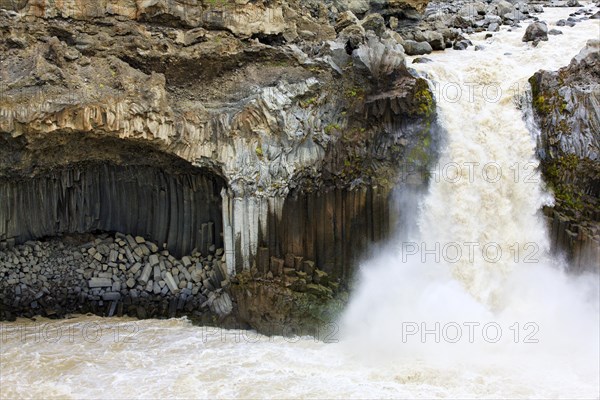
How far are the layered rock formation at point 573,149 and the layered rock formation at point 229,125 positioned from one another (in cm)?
308

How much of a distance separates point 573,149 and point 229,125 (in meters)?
8.50

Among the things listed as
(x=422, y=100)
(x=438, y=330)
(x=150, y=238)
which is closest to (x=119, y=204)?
(x=150, y=238)

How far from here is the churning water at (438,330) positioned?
12289mm

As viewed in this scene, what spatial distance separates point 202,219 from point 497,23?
568 inches

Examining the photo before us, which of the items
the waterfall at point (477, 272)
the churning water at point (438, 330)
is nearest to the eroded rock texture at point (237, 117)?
the waterfall at point (477, 272)

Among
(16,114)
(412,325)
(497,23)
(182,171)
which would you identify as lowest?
(412,325)

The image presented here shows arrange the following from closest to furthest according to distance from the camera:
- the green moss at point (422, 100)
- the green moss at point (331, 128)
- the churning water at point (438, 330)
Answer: the churning water at point (438, 330) → the green moss at point (331, 128) → the green moss at point (422, 100)

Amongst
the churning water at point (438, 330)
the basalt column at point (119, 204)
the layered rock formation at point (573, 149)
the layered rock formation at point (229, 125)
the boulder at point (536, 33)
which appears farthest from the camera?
the boulder at point (536, 33)

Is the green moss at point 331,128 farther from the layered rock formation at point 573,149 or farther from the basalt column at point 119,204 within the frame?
the layered rock formation at point 573,149

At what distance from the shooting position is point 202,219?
17.0 meters

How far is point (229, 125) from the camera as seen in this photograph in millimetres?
15109

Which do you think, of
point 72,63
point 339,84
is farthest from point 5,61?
point 339,84

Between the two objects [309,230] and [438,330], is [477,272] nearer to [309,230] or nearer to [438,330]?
[438,330]

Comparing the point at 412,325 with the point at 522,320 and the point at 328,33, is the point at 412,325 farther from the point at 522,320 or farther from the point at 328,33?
the point at 328,33
